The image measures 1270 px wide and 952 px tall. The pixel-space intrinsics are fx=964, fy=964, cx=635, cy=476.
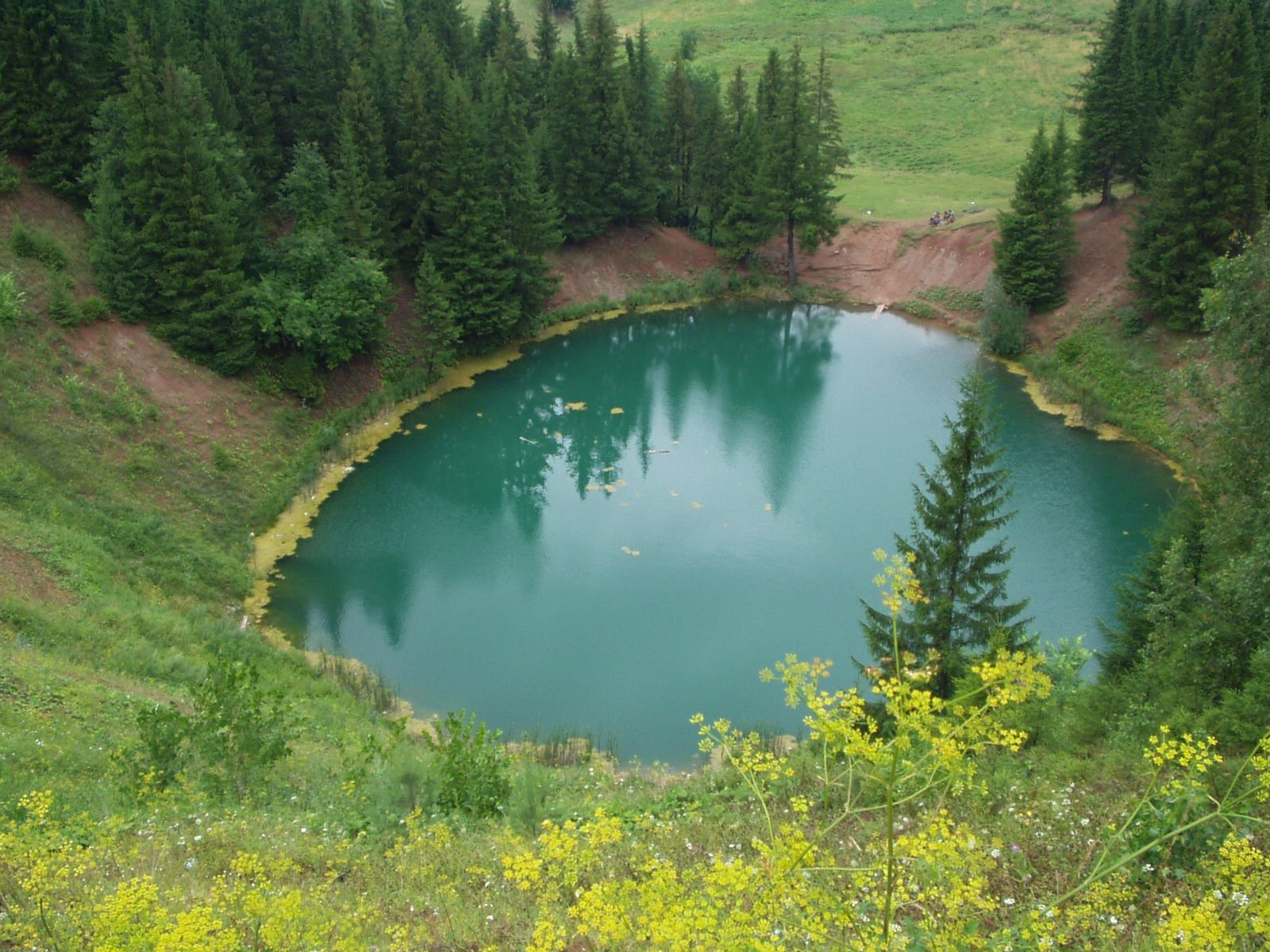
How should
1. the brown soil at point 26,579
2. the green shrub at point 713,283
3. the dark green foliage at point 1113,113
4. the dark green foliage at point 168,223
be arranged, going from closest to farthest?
the brown soil at point 26,579 < the dark green foliage at point 168,223 < the dark green foliage at point 1113,113 < the green shrub at point 713,283

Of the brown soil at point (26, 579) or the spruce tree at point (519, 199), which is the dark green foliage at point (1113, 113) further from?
the brown soil at point (26, 579)

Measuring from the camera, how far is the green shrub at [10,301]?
78.9ft

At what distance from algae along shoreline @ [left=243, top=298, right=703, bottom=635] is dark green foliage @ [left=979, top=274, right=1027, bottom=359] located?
13475 mm

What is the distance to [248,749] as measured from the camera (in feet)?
39.2

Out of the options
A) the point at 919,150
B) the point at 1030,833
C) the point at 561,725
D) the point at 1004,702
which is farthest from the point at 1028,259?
the point at 1004,702

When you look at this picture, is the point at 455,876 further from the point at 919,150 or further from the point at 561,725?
the point at 919,150

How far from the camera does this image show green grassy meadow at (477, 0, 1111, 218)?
5497cm

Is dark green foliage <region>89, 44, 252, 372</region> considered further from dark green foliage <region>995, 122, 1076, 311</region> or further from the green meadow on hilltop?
dark green foliage <region>995, 122, 1076, 311</region>

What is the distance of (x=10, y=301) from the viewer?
24.3 metres

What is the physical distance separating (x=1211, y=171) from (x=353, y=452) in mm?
30595

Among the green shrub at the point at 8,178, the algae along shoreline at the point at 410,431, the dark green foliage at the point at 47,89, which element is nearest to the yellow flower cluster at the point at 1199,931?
the algae along shoreline at the point at 410,431

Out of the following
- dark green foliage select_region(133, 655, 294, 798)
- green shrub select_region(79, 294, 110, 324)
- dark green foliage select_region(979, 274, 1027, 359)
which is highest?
green shrub select_region(79, 294, 110, 324)

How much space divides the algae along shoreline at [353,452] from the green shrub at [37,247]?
9703mm

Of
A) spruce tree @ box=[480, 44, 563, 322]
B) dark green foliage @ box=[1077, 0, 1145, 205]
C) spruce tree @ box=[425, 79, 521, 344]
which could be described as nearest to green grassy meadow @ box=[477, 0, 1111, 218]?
dark green foliage @ box=[1077, 0, 1145, 205]
